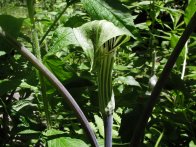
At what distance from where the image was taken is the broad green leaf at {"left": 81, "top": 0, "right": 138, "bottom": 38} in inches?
28.3

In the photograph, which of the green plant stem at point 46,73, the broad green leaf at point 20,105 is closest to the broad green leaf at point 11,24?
the green plant stem at point 46,73

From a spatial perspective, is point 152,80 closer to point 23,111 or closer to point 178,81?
point 178,81

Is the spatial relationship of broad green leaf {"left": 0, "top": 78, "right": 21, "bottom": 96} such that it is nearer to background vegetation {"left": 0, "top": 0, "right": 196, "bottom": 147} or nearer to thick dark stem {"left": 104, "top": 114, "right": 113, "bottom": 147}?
background vegetation {"left": 0, "top": 0, "right": 196, "bottom": 147}

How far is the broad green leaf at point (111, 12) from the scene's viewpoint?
0.72 m

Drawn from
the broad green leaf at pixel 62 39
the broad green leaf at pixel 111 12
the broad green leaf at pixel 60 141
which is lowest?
the broad green leaf at pixel 60 141

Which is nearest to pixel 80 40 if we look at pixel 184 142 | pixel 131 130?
pixel 131 130

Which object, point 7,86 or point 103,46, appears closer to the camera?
point 103,46

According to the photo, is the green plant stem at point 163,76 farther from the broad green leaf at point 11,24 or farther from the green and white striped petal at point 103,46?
the broad green leaf at point 11,24

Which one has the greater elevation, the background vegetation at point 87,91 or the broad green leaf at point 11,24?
the broad green leaf at point 11,24

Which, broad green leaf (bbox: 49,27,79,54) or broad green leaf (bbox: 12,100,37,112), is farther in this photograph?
broad green leaf (bbox: 12,100,37,112)

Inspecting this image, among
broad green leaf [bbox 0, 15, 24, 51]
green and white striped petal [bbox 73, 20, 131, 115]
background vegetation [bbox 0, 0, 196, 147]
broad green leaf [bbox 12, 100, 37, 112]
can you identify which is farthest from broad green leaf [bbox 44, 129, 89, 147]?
broad green leaf [bbox 12, 100, 37, 112]

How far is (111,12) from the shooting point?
0.73m

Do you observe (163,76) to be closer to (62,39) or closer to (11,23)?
(62,39)

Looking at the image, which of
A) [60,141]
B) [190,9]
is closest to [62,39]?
[60,141]
